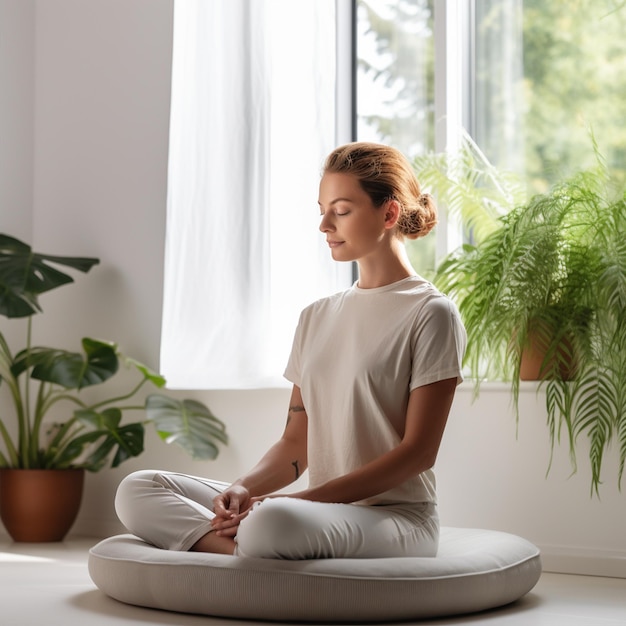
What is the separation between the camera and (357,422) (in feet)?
7.74

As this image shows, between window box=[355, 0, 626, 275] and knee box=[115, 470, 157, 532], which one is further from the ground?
window box=[355, 0, 626, 275]

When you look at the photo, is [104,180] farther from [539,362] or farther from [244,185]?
[539,362]

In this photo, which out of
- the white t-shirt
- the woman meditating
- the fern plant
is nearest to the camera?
the woman meditating

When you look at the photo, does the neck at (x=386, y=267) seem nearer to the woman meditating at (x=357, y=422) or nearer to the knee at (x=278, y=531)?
the woman meditating at (x=357, y=422)

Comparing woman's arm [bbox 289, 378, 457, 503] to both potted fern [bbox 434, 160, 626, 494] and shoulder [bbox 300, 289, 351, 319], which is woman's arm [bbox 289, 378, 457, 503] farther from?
potted fern [bbox 434, 160, 626, 494]

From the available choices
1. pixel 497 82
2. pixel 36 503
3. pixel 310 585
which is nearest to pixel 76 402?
pixel 36 503

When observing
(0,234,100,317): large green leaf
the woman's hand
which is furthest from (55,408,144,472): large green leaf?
the woman's hand

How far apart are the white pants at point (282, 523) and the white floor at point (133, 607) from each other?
0.18m

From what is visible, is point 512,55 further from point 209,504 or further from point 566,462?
point 209,504

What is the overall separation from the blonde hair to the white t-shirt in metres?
0.15

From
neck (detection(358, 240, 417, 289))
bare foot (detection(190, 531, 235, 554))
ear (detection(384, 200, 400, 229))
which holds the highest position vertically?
ear (detection(384, 200, 400, 229))

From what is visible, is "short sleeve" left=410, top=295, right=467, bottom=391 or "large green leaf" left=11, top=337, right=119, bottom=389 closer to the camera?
"short sleeve" left=410, top=295, right=467, bottom=391

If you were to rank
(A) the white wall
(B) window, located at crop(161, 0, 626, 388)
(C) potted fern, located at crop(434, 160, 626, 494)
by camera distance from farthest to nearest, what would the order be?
(A) the white wall → (B) window, located at crop(161, 0, 626, 388) → (C) potted fern, located at crop(434, 160, 626, 494)

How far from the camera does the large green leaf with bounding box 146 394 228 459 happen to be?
354 cm
